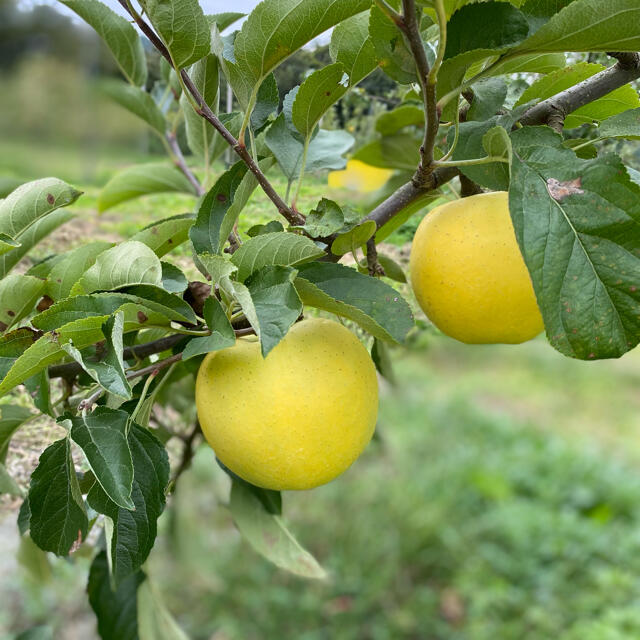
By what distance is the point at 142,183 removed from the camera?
71 cm

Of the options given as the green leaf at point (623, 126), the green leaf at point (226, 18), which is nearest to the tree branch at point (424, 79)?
the green leaf at point (623, 126)

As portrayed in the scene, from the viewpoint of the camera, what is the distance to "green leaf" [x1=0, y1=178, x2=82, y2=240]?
434 mm

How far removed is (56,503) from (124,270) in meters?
0.15

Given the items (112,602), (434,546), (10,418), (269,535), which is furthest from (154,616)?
(434,546)

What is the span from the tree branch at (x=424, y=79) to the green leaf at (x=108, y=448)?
9.2 inches

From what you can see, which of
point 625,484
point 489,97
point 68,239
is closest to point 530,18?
point 489,97

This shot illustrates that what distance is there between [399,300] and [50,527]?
0.25m

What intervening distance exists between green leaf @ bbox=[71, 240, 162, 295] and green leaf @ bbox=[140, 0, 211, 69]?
111 mm

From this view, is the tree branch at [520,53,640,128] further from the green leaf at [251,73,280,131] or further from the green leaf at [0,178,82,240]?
the green leaf at [0,178,82,240]

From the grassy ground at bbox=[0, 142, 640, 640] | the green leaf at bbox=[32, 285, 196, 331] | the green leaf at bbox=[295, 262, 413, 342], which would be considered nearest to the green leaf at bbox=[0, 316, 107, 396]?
the green leaf at bbox=[32, 285, 196, 331]

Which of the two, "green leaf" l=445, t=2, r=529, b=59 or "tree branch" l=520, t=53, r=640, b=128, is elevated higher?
"green leaf" l=445, t=2, r=529, b=59

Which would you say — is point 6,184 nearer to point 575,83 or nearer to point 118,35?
point 118,35

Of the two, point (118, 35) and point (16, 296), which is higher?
point (118, 35)

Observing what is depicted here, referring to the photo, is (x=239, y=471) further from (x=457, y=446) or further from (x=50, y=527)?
(x=457, y=446)
